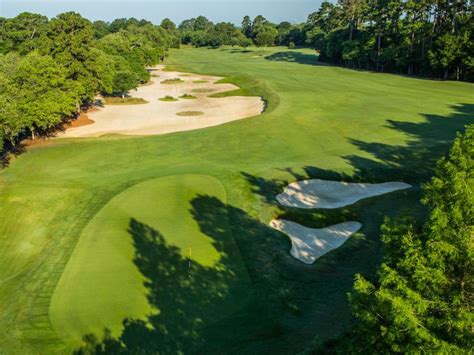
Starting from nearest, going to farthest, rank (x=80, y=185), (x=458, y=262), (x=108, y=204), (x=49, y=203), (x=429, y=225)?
(x=458, y=262) < (x=429, y=225) < (x=108, y=204) < (x=49, y=203) < (x=80, y=185)

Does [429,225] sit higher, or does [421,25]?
[421,25]

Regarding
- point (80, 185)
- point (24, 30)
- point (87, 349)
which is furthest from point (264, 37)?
point (87, 349)

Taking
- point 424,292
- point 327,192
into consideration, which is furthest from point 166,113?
point 424,292

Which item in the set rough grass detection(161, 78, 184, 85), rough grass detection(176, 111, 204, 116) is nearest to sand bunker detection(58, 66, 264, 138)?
rough grass detection(176, 111, 204, 116)

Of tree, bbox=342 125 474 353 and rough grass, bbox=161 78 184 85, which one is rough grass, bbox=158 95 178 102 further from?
tree, bbox=342 125 474 353

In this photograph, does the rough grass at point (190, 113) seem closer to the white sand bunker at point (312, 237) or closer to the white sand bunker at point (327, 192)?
the white sand bunker at point (327, 192)

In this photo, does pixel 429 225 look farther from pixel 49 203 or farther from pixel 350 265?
pixel 49 203

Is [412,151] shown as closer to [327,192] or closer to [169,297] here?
[327,192]
